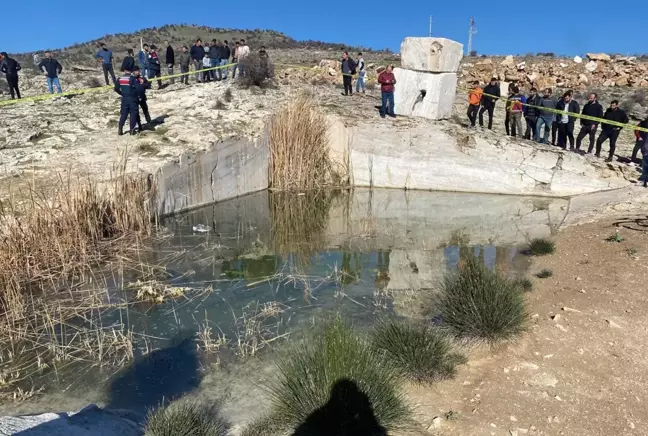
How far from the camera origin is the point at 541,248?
8.06m

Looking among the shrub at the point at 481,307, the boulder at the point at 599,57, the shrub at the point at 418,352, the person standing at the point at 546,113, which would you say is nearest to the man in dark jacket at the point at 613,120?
the person standing at the point at 546,113

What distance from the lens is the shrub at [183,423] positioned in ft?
12.0

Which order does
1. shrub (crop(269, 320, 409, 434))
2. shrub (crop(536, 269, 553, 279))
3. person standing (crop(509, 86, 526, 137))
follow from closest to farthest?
shrub (crop(269, 320, 409, 434)) < shrub (crop(536, 269, 553, 279)) < person standing (crop(509, 86, 526, 137))

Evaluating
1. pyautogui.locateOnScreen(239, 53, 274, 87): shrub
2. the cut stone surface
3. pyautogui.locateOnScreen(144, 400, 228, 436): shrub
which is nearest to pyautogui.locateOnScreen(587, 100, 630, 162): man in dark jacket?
the cut stone surface

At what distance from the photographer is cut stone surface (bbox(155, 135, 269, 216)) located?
10.3 m

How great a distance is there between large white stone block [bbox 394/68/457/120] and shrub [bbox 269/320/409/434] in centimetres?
1089

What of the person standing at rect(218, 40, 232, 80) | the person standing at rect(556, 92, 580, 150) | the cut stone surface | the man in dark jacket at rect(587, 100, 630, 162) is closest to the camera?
the cut stone surface

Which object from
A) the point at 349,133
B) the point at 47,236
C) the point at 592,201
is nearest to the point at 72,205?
the point at 47,236

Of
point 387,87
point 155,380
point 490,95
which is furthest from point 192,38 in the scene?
point 155,380

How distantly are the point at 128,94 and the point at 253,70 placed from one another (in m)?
5.69

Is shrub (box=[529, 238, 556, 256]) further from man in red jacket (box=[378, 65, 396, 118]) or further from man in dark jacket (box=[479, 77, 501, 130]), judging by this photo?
man in red jacket (box=[378, 65, 396, 118])

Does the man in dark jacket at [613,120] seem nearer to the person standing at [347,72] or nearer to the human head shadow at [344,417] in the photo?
the person standing at [347,72]

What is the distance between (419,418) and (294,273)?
3876 millimetres

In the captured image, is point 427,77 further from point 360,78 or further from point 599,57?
point 599,57
